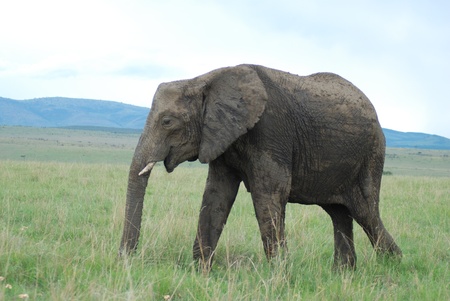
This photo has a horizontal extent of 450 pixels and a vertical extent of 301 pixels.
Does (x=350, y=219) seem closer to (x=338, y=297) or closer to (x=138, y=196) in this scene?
(x=338, y=297)

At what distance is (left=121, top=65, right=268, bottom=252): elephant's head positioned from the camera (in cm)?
600

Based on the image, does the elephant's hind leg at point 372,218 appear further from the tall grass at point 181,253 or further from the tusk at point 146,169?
the tusk at point 146,169

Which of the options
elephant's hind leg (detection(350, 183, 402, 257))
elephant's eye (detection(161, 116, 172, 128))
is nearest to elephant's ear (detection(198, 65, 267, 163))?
elephant's eye (detection(161, 116, 172, 128))

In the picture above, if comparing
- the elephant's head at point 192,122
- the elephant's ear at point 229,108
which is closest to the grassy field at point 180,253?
the elephant's head at point 192,122

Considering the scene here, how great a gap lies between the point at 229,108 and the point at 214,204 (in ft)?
3.87

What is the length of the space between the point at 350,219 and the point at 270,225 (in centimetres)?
152

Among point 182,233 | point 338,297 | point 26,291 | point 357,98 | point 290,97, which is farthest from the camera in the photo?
point 182,233

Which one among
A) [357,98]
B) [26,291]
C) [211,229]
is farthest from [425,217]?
[26,291]

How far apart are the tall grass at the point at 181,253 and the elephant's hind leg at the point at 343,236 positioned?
21 centimetres

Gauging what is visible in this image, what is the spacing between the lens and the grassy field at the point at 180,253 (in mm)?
5109

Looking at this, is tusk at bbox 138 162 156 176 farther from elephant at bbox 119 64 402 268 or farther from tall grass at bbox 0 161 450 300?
tall grass at bbox 0 161 450 300

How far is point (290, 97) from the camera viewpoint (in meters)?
6.44

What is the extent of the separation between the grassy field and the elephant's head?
63cm

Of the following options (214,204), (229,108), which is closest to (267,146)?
(229,108)
